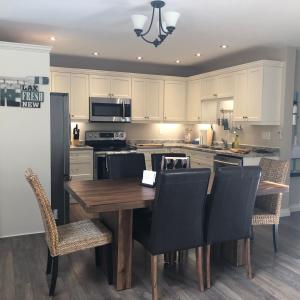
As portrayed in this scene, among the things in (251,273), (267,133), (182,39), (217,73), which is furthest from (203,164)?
(251,273)

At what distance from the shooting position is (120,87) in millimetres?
6211

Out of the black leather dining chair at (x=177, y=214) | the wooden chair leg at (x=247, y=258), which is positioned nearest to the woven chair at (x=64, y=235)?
the black leather dining chair at (x=177, y=214)

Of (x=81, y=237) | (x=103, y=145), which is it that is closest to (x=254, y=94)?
(x=103, y=145)

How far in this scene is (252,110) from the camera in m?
5.03

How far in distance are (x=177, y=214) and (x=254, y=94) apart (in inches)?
120

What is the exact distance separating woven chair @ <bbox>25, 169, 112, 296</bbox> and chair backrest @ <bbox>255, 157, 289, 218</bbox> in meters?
1.72

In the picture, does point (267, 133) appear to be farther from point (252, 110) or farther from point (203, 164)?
point (203, 164)

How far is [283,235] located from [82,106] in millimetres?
3816

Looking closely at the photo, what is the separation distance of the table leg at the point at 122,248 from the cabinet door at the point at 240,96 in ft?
10.2

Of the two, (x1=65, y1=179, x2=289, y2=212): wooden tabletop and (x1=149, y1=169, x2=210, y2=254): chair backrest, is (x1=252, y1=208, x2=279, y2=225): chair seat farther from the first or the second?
(x1=149, y1=169, x2=210, y2=254): chair backrest

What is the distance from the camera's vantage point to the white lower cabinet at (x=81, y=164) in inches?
218

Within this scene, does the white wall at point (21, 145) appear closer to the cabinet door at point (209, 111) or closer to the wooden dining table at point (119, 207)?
the wooden dining table at point (119, 207)

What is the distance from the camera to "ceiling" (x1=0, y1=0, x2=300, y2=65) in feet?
10.8

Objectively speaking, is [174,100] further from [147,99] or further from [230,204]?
A: [230,204]
